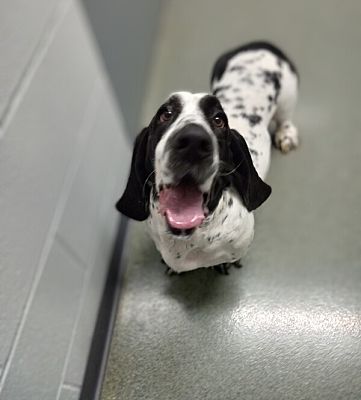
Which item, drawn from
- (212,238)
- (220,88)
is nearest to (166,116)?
(212,238)

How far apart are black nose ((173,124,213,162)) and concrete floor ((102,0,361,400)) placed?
→ 2.38 feet

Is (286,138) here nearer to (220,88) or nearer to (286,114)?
(286,114)

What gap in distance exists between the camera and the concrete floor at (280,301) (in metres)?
1.45

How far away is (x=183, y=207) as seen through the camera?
3.68 feet

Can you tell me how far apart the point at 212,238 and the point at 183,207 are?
0.71 feet

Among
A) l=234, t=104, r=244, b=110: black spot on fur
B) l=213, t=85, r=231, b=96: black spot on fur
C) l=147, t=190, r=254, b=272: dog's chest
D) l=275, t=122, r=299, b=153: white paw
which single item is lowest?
l=275, t=122, r=299, b=153: white paw

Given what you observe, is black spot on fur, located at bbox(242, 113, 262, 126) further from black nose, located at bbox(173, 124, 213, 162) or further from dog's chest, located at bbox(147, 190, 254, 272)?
black nose, located at bbox(173, 124, 213, 162)

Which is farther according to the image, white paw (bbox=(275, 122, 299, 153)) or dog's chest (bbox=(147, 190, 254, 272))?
white paw (bbox=(275, 122, 299, 153))

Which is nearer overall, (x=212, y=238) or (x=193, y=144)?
(x=193, y=144)

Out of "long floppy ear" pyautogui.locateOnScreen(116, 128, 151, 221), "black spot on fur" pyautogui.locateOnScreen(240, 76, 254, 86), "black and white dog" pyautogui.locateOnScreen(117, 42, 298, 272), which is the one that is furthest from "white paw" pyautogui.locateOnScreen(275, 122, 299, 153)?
"long floppy ear" pyautogui.locateOnScreen(116, 128, 151, 221)

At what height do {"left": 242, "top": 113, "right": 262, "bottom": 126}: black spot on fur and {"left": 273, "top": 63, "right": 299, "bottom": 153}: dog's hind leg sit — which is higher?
{"left": 242, "top": 113, "right": 262, "bottom": 126}: black spot on fur

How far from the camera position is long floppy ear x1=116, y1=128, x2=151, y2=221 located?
1.25m

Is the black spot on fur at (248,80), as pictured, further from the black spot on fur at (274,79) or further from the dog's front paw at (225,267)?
the dog's front paw at (225,267)

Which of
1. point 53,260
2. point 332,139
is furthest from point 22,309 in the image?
point 332,139
